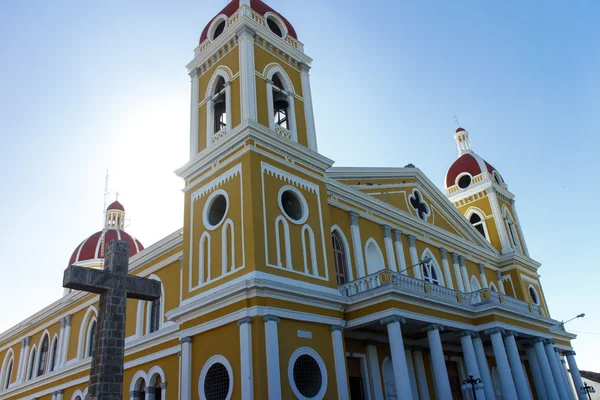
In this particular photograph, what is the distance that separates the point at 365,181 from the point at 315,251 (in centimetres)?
588

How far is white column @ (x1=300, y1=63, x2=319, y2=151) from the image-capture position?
61.9 ft

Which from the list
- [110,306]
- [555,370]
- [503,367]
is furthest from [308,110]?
[555,370]

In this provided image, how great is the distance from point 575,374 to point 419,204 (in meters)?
10.0

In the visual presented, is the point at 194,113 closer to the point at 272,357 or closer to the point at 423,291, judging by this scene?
the point at 272,357

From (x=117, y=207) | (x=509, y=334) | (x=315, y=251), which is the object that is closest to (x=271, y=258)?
(x=315, y=251)

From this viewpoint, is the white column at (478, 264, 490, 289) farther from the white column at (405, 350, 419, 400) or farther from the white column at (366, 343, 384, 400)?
the white column at (366, 343, 384, 400)

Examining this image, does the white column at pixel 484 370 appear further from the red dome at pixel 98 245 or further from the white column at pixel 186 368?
the red dome at pixel 98 245

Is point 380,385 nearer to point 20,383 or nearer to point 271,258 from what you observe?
point 271,258

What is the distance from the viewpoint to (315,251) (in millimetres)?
16609

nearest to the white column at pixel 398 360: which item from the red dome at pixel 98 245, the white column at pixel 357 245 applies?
the white column at pixel 357 245

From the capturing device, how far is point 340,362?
15211 millimetres

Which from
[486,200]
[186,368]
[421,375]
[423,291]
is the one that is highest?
[486,200]

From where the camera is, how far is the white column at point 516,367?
17.3m

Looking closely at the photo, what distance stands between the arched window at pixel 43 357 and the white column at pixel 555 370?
2265cm
